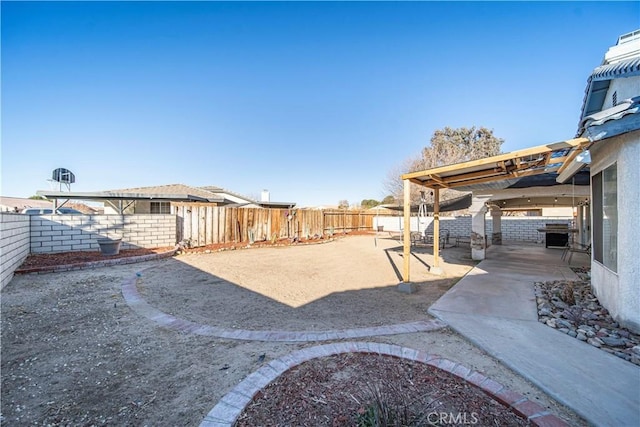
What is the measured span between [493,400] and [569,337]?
200cm

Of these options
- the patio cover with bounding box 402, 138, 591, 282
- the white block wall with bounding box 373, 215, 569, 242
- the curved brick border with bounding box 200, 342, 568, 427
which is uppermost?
the patio cover with bounding box 402, 138, 591, 282

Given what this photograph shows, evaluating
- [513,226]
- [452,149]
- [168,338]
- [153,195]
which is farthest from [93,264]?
[452,149]

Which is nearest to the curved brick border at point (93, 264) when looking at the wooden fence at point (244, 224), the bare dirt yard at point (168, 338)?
the bare dirt yard at point (168, 338)

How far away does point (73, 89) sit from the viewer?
8672 mm

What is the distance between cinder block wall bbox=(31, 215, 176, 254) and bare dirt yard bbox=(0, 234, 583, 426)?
9.26ft

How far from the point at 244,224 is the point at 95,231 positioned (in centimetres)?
552

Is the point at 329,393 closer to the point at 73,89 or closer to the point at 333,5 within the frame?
the point at 333,5

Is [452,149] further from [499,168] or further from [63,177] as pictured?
[63,177]

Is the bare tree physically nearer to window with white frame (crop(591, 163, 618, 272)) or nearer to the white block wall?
the white block wall

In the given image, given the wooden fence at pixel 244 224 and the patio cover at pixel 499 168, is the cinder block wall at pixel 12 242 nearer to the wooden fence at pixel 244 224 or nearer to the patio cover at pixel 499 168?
the wooden fence at pixel 244 224

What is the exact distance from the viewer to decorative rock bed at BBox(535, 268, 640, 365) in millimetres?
2934

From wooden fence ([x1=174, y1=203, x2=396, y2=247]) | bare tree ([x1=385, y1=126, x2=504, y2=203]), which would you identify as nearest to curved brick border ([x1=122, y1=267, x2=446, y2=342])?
wooden fence ([x1=174, y1=203, x2=396, y2=247])

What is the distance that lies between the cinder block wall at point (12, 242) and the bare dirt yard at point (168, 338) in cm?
34

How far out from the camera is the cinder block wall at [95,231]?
7.82 metres
